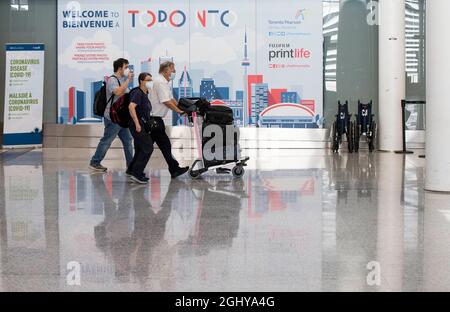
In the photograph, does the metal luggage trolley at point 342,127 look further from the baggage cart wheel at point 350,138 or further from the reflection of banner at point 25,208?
the reflection of banner at point 25,208

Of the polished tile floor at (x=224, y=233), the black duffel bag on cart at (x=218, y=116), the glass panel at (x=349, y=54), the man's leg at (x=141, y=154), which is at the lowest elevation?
the polished tile floor at (x=224, y=233)

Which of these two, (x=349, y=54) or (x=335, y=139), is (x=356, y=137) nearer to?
(x=335, y=139)

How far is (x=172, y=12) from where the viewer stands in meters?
19.4

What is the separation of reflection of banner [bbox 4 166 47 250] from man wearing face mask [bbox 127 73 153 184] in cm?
123

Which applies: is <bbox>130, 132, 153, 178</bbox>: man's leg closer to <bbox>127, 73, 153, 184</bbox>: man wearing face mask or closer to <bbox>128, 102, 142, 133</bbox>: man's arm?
<bbox>127, 73, 153, 184</bbox>: man wearing face mask

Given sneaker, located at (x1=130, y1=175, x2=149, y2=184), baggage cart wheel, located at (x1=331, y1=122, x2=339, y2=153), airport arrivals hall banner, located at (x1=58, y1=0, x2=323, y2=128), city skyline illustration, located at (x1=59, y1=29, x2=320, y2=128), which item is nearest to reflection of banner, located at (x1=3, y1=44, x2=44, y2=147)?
airport arrivals hall banner, located at (x1=58, y1=0, x2=323, y2=128)

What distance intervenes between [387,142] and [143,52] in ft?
18.0

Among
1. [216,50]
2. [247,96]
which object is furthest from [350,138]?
[216,50]

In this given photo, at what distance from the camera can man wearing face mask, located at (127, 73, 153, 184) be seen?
11500mm

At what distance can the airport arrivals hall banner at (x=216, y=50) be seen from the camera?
19297mm

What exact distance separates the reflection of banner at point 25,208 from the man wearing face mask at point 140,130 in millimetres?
1227

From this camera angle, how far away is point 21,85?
1908cm

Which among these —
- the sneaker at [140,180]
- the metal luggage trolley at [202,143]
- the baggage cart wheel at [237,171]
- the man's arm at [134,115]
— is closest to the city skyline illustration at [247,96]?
the metal luggage trolley at [202,143]
